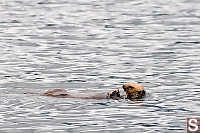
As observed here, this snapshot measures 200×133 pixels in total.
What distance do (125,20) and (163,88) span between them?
44.3 ft

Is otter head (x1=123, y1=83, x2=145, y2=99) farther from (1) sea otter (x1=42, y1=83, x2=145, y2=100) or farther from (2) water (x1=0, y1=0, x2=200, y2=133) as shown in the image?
(2) water (x1=0, y1=0, x2=200, y2=133)

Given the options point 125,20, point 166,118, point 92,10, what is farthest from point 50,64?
point 92,10

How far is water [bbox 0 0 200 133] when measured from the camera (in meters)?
15.8

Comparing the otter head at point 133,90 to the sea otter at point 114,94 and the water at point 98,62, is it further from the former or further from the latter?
the water at point 98,62

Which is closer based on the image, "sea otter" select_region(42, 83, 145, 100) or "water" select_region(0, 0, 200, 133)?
"water" select_region(0, 0, 200, 133)

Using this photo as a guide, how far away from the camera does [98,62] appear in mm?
22312

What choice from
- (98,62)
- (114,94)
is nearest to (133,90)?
(114,94)

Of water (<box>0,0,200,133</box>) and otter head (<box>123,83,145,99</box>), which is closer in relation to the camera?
water (<box>0,0,200,133</box>)

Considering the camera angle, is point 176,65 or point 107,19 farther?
point 107,19

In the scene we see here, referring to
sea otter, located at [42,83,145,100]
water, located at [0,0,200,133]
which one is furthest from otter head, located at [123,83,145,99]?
water, located at [0,0,200,133]

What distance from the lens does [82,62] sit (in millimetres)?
22359

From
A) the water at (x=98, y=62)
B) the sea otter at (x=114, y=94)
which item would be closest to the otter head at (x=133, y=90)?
the sea otter at (x=114, y=94)

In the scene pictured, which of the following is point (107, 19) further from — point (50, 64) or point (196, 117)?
point (196, 117)

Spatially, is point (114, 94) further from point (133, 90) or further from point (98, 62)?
point (98, 62)
